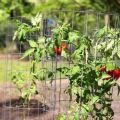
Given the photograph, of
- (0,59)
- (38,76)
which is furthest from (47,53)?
(0,59)

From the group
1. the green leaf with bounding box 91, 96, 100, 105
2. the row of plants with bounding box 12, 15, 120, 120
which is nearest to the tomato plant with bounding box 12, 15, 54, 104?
the row of plants with bounding box 12, 15, 120, 120

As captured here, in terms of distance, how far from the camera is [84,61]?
10.2ft

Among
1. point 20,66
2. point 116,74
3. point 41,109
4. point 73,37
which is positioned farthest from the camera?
point 20,66

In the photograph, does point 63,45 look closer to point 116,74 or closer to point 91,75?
point 91,75

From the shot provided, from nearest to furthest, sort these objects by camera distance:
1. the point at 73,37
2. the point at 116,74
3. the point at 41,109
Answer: the point at 73,37
the point at 116,74
the point at 41,109

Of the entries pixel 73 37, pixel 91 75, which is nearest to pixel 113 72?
pixel 91 75

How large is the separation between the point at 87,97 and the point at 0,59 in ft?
15.9

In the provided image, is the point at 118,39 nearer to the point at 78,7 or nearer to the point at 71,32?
the point at 71,32

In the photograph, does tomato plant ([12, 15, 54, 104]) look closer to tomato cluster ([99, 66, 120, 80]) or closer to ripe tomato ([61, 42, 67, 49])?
ripe tomato ([61, 42, 67, 49])

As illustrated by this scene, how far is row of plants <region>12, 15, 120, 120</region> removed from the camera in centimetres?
304

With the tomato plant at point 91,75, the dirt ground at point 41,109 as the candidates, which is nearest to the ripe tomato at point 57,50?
the tomato plant at point 91,75

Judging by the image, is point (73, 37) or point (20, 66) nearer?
point (73, 37)

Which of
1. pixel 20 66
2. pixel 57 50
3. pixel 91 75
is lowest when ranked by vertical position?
pixel 20 66

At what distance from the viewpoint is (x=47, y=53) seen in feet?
10.3
